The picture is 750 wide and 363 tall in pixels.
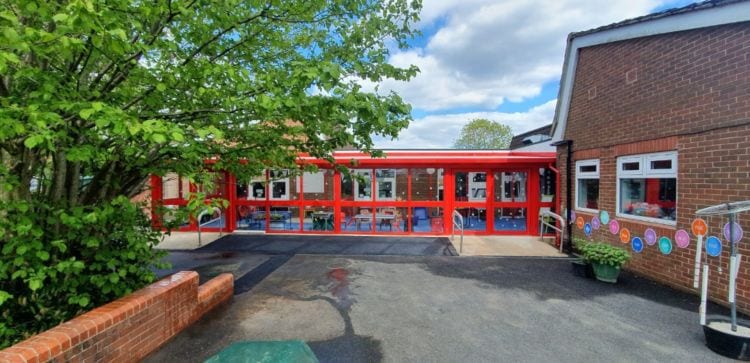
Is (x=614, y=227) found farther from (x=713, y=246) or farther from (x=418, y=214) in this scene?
(x=418, y=214)

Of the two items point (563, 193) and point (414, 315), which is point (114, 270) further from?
point (563, 193)

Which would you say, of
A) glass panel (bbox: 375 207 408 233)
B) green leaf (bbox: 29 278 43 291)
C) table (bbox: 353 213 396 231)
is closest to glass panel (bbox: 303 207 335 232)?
table (bbox: 353 213 396 231)

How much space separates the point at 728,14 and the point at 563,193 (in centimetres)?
448

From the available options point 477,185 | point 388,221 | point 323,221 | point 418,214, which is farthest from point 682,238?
point 323,221

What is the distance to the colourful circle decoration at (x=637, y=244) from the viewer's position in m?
5.59

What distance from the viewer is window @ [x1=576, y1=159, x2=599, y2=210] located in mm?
6922

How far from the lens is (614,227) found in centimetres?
625

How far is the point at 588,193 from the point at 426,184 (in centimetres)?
412

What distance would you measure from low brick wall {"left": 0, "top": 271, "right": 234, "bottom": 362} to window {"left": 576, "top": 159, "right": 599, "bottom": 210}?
7.56 meters

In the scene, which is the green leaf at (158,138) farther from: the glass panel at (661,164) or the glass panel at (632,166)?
the glass panel at (632,166)

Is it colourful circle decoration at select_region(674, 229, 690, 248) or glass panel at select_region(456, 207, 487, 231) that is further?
glass panel at select_region(456, 207, 487, 231)

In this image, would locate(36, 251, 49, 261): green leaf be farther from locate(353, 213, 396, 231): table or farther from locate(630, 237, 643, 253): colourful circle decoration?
locate(630, 237, 643, 253): colourful circle decoration

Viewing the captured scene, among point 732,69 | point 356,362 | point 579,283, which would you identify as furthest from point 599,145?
point 356,362

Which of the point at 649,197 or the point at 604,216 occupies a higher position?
the point at 649,197
